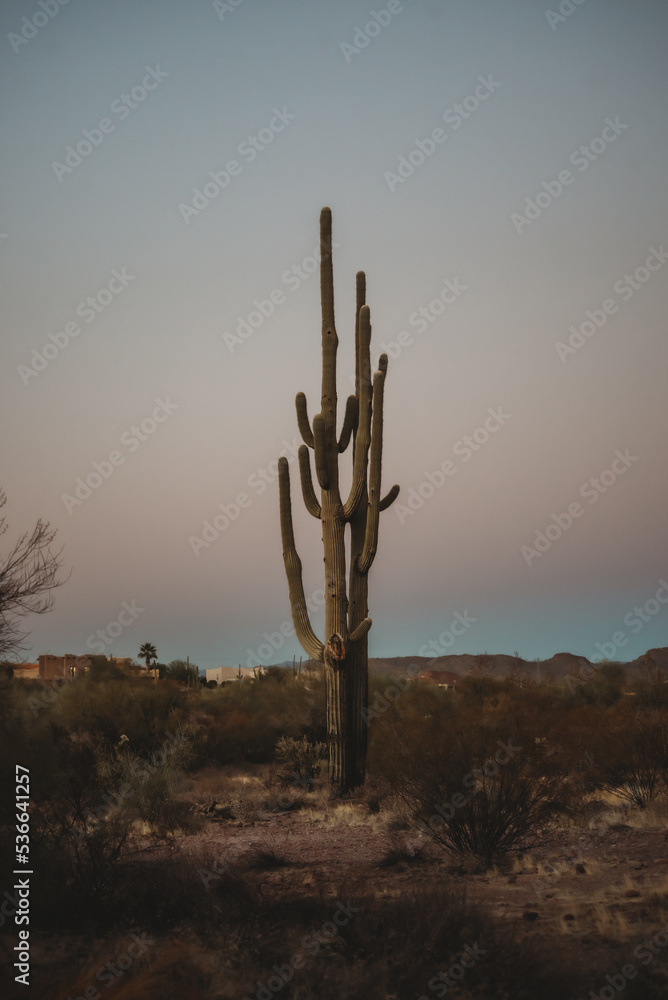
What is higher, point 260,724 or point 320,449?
point 320,449

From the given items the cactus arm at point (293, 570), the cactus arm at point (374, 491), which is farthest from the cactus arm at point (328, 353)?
the cactus arm at point (293, 570)

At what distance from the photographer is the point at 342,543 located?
46.8ft

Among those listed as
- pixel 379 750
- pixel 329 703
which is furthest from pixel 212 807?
pixel 379 750

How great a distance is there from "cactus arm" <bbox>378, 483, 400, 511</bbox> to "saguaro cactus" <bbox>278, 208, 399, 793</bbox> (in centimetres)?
61

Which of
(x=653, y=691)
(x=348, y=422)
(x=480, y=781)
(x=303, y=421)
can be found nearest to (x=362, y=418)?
(x=348, y=422)

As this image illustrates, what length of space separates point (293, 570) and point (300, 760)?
4.66 metres

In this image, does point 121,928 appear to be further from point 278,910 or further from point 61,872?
point 278,910

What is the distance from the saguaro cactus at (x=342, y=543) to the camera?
14.0 m

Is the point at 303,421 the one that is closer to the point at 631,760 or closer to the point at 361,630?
the point at 361,630

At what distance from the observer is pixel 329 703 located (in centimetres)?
1405

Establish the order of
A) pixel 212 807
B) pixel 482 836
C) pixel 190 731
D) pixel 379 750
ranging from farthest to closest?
pixel 190 731
pixel 212 807
pixel 379 750
pixel 482 836

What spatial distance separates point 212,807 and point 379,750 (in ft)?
14.0

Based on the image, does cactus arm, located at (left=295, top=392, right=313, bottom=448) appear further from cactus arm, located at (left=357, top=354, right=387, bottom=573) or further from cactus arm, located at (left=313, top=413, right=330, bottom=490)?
cactus arm, located at (left=357, top=354, right=387, bottom=573)

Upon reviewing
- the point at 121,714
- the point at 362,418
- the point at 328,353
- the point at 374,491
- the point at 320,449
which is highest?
the point at 328,353
